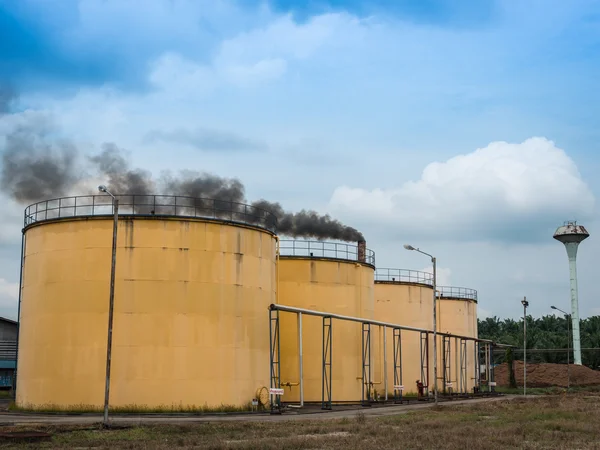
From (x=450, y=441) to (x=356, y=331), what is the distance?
25.9 metres

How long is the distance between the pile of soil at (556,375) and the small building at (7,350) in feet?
170

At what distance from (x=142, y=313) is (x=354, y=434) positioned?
13976 millimetres

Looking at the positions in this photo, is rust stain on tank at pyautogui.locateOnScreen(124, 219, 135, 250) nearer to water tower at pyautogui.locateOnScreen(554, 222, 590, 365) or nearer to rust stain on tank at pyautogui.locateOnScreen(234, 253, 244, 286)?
rust stain on tank at pyautogui.locateOnScreen(234, 253, 244, 286)

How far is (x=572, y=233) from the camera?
98.3 meters

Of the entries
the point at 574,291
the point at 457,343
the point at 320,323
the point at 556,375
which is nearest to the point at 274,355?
the point at 320,323

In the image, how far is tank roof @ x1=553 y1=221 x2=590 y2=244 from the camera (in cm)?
9838

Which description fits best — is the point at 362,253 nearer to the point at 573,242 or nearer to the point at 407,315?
the point at 407,315

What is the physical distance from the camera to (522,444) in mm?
23609

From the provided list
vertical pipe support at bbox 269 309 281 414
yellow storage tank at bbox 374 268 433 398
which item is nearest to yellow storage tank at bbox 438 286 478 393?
yellow storage tank at bbox 374 268 433 398

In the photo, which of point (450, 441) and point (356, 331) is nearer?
point (450, 441)

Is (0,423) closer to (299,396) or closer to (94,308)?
(94,308)

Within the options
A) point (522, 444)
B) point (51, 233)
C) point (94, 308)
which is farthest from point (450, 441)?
point (51, 233)

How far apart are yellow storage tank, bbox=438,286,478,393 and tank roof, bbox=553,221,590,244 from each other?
27566 mm

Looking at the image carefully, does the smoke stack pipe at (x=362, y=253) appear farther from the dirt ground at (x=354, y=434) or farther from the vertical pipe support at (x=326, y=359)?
the dirt ground at (x=354, y=434)
